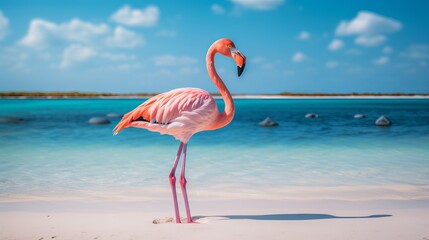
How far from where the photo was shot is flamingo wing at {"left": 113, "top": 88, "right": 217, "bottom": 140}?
461 centimetres

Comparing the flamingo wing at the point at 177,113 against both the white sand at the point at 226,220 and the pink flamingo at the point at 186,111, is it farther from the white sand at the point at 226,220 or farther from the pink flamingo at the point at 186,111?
the white sand at the point at 226,220

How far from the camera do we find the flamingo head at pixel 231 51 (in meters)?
4.51

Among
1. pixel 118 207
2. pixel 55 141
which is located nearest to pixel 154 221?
pixel 118 207

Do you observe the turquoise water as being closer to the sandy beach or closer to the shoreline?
the sandy beach

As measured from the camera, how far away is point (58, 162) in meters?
10.2

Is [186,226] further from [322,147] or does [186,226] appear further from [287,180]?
[322,147]

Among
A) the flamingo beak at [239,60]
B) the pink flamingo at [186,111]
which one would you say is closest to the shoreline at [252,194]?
the pink flamingo at [186,111]

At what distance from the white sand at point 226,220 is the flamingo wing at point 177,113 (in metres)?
1.12

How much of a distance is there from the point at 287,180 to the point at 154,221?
3592 mm

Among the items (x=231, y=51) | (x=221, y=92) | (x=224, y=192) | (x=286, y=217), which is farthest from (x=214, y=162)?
(x=231, y=51)

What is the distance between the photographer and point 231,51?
15.3 ft

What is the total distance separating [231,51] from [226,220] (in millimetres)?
1967

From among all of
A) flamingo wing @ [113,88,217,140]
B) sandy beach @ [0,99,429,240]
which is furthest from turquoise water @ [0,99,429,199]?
flamingo wing @ [113,88,217,140]

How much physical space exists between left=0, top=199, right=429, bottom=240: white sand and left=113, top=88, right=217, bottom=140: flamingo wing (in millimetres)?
1115
